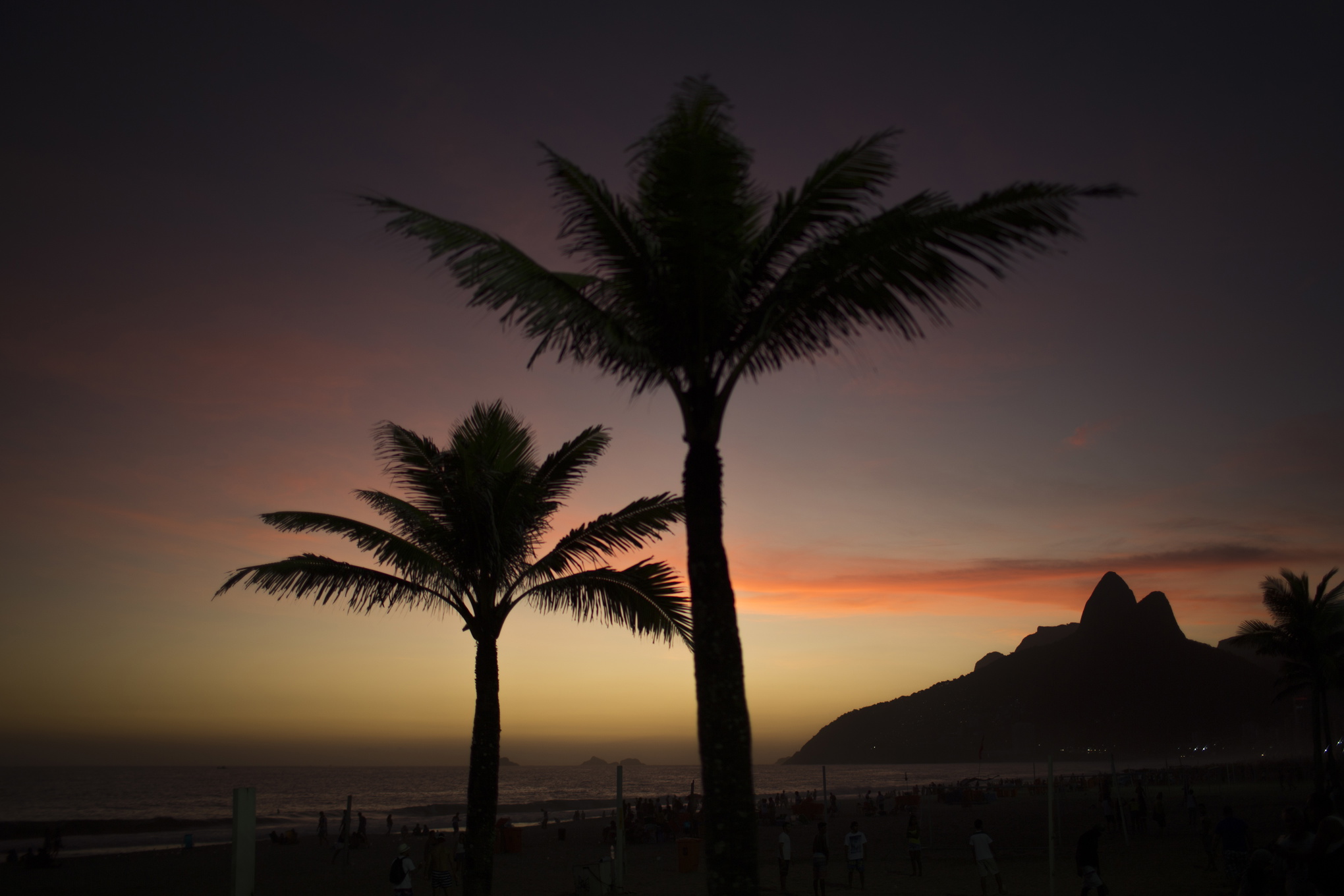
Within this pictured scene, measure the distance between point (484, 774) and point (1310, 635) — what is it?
118 ft

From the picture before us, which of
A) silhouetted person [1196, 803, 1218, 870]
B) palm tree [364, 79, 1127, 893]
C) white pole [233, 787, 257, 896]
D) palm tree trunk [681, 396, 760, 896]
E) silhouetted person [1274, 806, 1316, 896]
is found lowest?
silhouetted person [1196, 803, 1218, 870]

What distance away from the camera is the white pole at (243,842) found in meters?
5.84

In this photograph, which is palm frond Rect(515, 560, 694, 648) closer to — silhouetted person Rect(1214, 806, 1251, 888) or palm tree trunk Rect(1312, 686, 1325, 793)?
silhouetted person Rect(1214, 806, 1251, 888)

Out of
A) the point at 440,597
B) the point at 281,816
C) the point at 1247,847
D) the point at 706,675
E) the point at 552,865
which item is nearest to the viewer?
the point at 706,675

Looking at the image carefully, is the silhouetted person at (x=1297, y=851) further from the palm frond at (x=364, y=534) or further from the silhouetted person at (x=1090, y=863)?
the palm frond at (x=364, y=534)

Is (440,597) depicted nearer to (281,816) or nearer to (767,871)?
(767,871)

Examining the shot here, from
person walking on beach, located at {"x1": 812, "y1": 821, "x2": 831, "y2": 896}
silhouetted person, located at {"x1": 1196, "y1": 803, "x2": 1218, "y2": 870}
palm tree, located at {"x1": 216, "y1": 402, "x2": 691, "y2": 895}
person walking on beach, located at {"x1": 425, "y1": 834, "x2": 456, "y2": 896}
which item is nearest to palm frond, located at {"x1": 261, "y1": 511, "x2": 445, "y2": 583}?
palm tree, located at {"x1": 216, "y1": 402, "x2": 691, "y2": 895}

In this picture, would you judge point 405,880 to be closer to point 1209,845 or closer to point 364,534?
Result: point 364,534

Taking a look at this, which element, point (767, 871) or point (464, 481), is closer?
point (464, 481)

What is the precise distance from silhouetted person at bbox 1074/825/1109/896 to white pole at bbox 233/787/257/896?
34.4 feet

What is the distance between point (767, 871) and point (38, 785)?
447 feet

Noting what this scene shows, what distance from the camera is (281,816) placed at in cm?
6588

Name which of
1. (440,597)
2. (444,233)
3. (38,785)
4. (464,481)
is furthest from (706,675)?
(38,785)

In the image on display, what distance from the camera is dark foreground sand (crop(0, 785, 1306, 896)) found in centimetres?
1711
